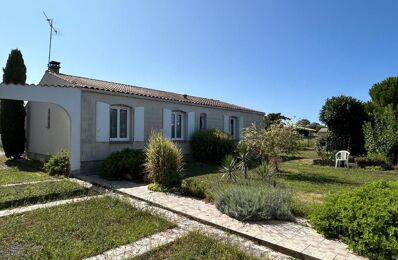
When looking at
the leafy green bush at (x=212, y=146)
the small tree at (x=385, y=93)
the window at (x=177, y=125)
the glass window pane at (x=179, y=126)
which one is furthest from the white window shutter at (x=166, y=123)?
the small tree at (x=385, y=93)

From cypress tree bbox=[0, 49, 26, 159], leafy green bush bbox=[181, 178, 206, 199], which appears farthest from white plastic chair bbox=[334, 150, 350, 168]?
cypress tree bbox=[0, 49, 26, 159]

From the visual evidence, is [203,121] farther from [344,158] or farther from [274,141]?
[344,158]

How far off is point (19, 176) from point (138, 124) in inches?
196

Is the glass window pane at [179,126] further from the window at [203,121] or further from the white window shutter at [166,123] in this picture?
the window at [203,121]

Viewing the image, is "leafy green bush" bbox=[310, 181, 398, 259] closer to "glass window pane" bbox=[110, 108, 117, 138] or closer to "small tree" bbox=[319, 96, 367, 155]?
"glass window pane" bbox=[110, 108, 117, 138]

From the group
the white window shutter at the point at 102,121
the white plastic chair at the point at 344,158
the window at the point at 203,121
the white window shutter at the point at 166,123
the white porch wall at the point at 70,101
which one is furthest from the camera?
the window at the point at 203,121

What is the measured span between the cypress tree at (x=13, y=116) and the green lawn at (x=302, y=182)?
29.3 ft

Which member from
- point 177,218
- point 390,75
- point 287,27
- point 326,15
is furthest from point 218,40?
point 390,75

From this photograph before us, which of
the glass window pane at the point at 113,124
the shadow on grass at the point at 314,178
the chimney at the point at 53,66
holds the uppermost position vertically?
the chimney at the point at 53,66

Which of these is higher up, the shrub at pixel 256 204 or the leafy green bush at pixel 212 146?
the leafy green bush at pixel 212 146

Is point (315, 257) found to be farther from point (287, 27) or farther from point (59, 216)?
point (287, 27)

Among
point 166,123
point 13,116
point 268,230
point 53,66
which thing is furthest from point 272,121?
point 13,116

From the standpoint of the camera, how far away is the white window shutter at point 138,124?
43.6 ft

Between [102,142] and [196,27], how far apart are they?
672 centimetres
